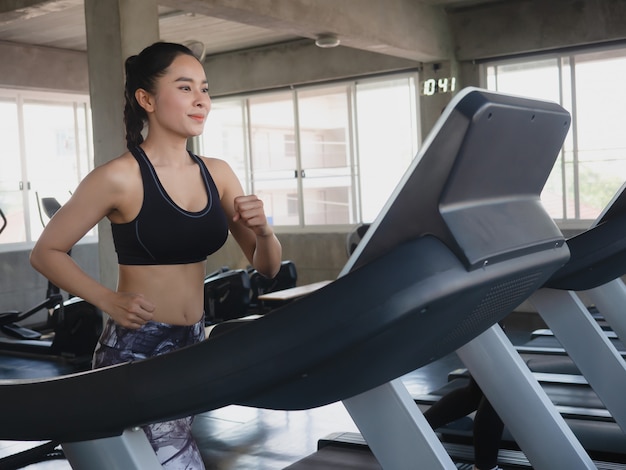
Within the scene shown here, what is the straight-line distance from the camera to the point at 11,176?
28.0 feet

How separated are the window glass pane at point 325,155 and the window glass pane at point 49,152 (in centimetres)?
276

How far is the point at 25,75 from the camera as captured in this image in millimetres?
8656

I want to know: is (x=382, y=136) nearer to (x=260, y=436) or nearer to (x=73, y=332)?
(x=73, y=332)

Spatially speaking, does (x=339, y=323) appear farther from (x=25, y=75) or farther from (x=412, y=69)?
(x=25, y=75)

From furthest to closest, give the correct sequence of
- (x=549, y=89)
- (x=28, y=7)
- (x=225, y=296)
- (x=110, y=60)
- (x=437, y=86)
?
(x=437, y=86), (x=549, y=89), (x=225, y=296), (x=28, y=7), (x=110, y=60)

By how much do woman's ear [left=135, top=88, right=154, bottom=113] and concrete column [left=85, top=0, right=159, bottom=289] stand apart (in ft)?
10.5

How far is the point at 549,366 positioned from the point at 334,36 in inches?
138

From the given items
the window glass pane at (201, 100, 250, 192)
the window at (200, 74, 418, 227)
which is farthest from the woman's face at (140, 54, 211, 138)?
the window glass pane at (201, 100, 250, 192)

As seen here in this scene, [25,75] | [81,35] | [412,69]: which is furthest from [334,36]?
[25,75]

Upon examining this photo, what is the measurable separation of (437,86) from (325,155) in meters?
1.78

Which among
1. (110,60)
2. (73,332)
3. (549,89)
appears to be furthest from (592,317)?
(549,89)

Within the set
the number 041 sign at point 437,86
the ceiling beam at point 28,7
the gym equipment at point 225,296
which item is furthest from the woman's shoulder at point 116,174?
the number 041 sign at point 437,86

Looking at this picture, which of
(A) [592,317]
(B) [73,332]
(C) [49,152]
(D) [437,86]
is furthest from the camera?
(C) [49,152]

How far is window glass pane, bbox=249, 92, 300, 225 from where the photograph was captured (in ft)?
31.1
